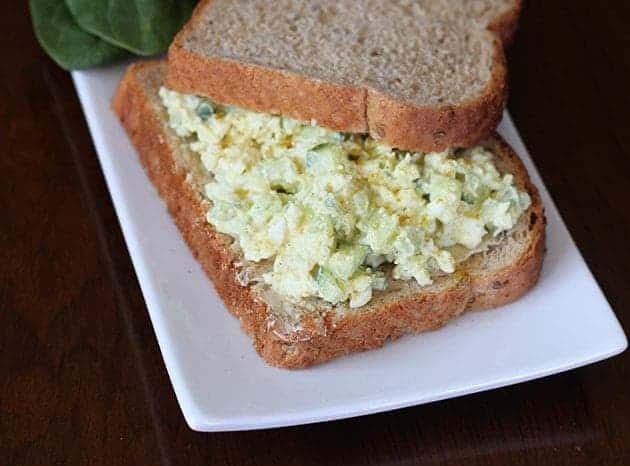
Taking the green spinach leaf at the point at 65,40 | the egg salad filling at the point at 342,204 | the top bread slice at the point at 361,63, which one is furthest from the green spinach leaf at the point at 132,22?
the egg salad filling at the point at 342,204

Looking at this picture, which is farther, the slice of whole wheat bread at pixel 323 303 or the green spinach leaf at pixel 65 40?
the green spinach leaf at pixel 65 40

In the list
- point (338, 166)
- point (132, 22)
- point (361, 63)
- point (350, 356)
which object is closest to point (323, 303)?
point (350, 356)

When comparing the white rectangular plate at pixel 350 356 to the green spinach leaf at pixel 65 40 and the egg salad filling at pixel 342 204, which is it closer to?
the egg salad filling at pixel 342 204

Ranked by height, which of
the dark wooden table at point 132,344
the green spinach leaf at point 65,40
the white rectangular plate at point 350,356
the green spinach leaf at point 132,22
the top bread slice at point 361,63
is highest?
the top bread slice at point 361,63

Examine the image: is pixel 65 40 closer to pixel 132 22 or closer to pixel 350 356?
pixel 132 22

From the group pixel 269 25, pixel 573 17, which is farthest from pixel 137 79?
pixel 573 17

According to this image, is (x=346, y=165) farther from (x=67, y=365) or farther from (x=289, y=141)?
(x=67, y=365)
